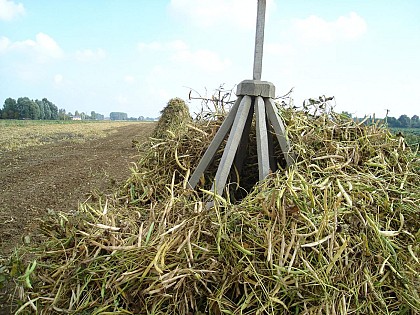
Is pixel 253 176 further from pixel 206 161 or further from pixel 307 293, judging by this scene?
pixel 307 293

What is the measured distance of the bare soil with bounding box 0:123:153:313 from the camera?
4621mm

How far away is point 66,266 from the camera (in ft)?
5.98

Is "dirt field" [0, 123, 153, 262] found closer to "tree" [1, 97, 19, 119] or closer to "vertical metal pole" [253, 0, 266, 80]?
"vertical metal pole" [253, 0, 266, 80]

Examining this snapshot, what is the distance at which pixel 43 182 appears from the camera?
24.6 feet

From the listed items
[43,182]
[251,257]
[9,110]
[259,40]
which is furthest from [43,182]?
[9,110]

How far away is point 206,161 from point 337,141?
1.02 meters

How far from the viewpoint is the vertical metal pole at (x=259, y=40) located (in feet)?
8.51

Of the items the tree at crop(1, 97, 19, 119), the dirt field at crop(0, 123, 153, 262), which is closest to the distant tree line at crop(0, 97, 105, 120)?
the tree at crop(1, 97, 19, 119)

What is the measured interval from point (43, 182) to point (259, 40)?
21.4 ft

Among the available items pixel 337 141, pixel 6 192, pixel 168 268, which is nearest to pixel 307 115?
pixel 337 141

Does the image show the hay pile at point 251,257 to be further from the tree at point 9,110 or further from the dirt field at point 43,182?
the tree at point 9,110

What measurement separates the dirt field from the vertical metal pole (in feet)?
5.14

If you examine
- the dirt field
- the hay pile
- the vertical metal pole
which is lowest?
the dirt field

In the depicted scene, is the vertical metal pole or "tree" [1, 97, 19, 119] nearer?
the vertical metal pole
